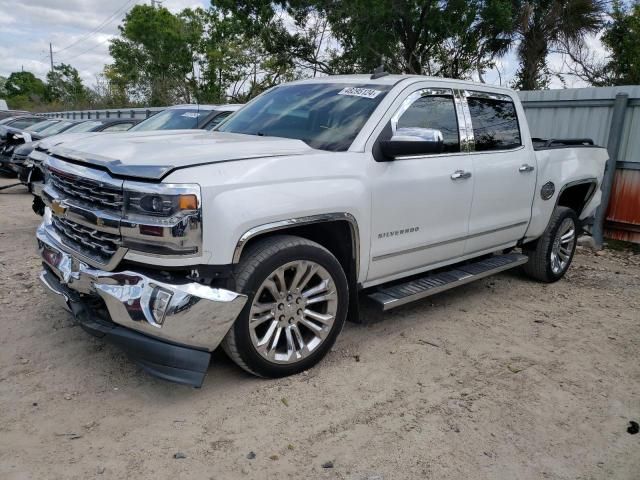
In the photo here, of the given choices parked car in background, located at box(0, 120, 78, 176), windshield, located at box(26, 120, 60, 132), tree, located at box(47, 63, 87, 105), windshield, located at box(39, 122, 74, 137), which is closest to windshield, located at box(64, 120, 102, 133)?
windshield, located at box(39, 122, 74, 137)

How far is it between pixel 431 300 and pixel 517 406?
75.6 inches

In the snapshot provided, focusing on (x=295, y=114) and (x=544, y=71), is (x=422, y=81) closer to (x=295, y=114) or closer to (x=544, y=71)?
(x=295, y=114)

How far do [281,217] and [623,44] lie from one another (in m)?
16.8

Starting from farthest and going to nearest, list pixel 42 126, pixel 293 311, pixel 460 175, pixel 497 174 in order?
pixel 42 126 → pixel 497 174 → pixel 460 175 → pixel 293 311

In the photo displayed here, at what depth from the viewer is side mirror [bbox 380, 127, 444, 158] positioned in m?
3.59

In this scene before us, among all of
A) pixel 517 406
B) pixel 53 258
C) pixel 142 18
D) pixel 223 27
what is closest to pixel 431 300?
pixel 517 406

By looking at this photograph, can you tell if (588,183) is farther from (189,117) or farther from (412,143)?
(189,117)

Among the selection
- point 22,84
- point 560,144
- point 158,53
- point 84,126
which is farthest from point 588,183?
point 22,84

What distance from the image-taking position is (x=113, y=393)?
130 inches

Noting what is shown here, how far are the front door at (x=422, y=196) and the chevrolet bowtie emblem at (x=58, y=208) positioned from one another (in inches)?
77.0

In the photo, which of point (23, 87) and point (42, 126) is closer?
point (42, 126)

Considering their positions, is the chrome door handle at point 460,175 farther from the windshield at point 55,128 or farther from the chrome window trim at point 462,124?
the windshield at point 55,128

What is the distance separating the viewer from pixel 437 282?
4363mm

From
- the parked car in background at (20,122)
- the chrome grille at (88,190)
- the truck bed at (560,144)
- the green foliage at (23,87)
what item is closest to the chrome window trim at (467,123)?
the truck bed at (560,144)
